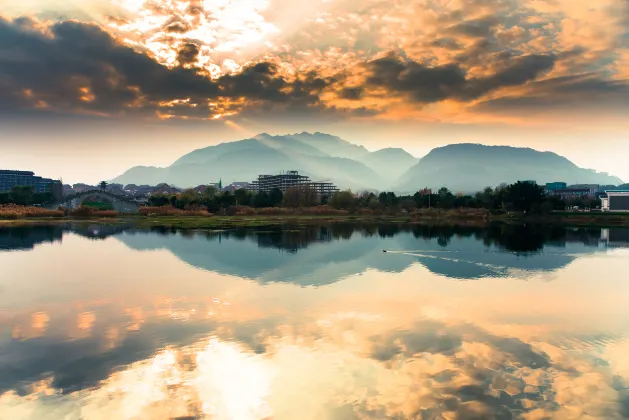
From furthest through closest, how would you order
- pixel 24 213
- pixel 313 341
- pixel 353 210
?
pixel 353 210, pixel 24 213, pixel 313 341

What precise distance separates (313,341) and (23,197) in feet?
587

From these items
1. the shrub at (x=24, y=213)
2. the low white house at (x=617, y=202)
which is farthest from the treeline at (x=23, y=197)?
the low white house at (x=617, y=202)

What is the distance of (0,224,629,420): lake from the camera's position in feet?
41.0

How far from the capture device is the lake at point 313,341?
12492 mm

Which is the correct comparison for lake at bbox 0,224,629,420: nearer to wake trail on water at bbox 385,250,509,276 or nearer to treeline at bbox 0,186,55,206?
wake trail on water at bbox 385,250,509,276

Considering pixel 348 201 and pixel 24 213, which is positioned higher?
pixel 348 201

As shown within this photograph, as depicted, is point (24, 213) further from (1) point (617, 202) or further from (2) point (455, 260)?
(1) point (617, 202)

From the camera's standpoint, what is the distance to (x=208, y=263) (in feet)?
126

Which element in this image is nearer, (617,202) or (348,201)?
(348,201)

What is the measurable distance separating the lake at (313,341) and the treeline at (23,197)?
141 metres

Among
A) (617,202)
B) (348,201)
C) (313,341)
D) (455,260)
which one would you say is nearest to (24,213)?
(348,201)

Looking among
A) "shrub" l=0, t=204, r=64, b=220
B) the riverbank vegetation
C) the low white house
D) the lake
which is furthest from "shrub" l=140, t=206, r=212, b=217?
the low white house

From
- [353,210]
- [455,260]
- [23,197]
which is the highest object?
[23,197]

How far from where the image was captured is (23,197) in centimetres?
15875
